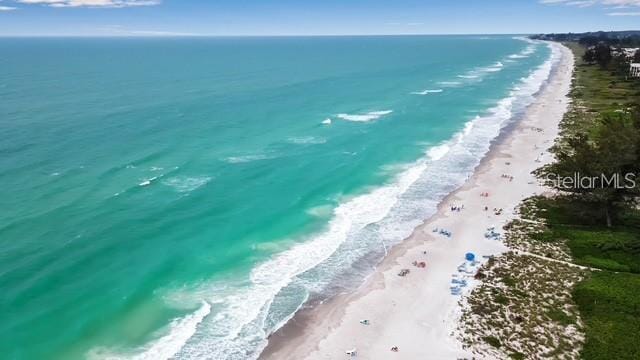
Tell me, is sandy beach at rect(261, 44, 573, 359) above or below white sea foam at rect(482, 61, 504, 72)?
below

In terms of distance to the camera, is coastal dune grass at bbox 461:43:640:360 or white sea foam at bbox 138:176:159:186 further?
white sea foam at bbox 138:176:159:186

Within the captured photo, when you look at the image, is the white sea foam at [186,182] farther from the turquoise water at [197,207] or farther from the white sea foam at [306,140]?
the white sea foam at [306,140]

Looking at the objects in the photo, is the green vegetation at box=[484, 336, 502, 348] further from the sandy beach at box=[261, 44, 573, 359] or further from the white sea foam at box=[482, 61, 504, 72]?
the white sea foam at box=[482, 61, 504, 72]

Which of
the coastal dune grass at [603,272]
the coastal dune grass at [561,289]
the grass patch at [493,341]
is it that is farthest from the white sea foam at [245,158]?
the grass patch at [493,341]

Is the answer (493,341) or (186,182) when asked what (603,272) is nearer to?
(493,341)

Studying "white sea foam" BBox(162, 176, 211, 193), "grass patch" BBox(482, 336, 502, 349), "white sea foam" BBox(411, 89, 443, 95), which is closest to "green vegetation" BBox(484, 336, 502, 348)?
"grass patch" BBox(482, 336, 502, 349)

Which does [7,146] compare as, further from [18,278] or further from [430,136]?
[430,136]
